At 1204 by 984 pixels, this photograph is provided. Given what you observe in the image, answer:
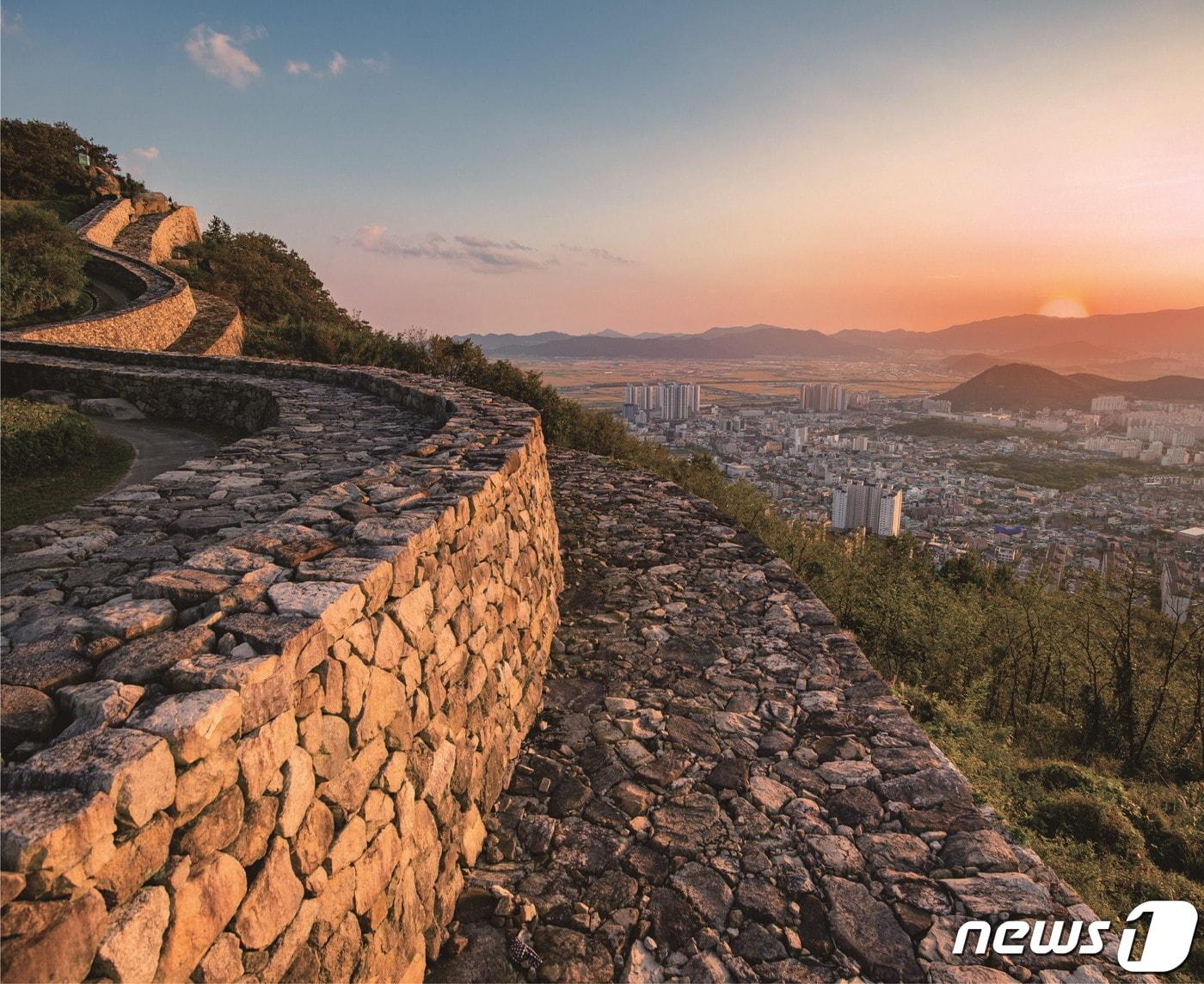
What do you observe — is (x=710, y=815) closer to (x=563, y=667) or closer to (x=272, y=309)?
(x=563, y=667)

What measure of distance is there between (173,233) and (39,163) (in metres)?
7.30

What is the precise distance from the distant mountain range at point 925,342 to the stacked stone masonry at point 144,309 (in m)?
48.4

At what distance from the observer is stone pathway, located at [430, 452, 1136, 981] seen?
320 centimetres

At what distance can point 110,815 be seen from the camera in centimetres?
158

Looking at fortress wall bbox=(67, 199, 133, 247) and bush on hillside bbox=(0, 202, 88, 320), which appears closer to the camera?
bush on hillside bbox=(0, 202, 88, 320)

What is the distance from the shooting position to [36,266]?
17.0m

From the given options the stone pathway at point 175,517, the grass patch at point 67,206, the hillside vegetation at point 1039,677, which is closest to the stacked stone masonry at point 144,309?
the grass patch at point 67,206

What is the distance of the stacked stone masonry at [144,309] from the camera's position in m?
14.8

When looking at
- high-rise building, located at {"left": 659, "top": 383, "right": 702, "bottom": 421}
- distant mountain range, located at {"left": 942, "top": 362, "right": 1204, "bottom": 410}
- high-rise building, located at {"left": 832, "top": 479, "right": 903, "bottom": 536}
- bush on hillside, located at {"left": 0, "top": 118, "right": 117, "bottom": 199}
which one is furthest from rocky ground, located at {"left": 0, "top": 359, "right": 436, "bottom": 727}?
distant mountain range, located at {"left": 942, "top": 362, "right": 1204, "bottom": 410}

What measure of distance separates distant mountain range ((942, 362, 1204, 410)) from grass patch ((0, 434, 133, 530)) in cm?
4759

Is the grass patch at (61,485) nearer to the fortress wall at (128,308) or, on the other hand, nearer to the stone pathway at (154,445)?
the stone pathway at (154,445)

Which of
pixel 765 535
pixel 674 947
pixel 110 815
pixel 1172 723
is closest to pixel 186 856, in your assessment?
pixel 110 815

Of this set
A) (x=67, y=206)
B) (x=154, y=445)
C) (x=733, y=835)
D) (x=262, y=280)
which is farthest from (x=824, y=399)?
Answer: (x=733, y=835)

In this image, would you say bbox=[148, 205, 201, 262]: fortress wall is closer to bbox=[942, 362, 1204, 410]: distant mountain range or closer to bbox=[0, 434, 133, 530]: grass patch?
bbox=[0, 434, 133, 530]: grass patch
